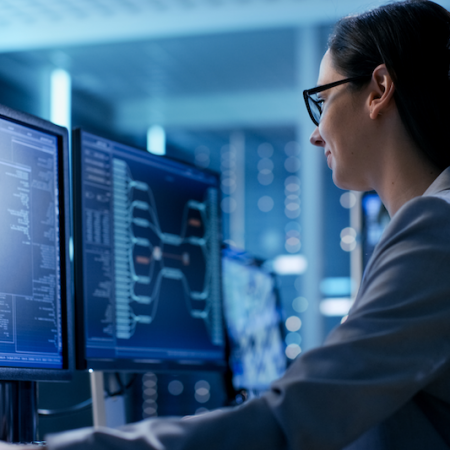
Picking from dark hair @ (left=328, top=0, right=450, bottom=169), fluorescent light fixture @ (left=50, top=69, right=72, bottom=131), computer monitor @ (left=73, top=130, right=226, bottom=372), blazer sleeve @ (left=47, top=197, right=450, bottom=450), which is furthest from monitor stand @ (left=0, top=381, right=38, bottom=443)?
fluorescent light fixture @ (left=50, top=69, right=72, bottom=131)

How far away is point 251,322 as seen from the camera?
6.02 ft

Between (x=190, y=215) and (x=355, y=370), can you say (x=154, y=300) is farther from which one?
(x=355, y=370)

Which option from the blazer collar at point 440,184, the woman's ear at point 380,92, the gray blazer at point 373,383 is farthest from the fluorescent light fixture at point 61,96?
the gray blazer at point 373,383

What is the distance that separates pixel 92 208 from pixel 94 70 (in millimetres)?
4344

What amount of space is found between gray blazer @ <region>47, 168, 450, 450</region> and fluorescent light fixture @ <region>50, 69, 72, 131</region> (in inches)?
194

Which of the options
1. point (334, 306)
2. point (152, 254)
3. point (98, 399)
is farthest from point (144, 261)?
point (334, 306)

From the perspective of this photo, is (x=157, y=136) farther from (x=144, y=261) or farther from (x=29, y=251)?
(x=29, y=251)

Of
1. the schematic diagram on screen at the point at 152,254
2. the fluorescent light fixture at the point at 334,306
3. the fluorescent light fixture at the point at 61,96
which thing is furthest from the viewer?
the fluorescent light fixture at the point at 61,96

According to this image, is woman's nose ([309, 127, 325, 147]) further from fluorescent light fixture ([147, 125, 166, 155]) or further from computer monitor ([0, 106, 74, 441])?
fluorescent light fixture ([147, 125, 166, 155])

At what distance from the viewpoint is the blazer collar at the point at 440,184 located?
847mm

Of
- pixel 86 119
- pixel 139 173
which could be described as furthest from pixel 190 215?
pixel 86 119

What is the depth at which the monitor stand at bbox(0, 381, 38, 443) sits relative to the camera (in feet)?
3.14

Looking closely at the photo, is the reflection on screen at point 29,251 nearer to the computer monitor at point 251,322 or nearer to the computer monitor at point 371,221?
the computer monitor at point 251,322

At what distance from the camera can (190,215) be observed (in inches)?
57.3
